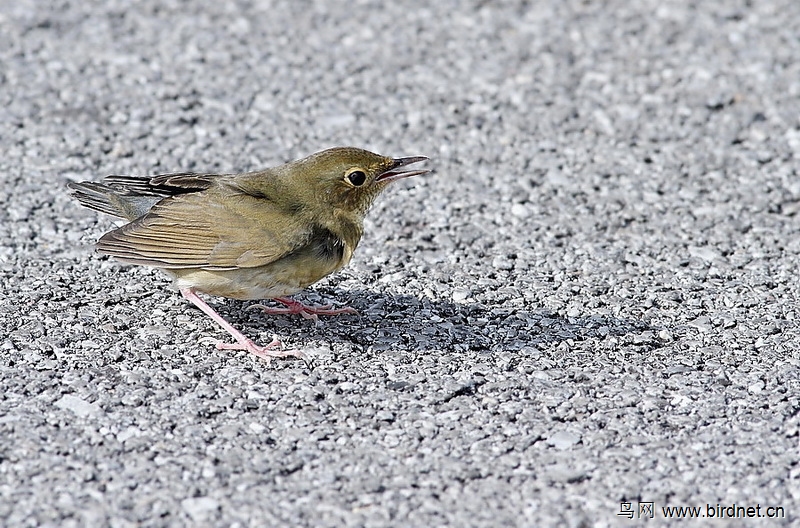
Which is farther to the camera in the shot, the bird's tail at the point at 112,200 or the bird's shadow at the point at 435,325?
the bird's tail at the point at 112,200

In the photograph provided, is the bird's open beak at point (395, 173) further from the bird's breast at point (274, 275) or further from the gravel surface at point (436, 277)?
the gravel surface at point (436, 277)

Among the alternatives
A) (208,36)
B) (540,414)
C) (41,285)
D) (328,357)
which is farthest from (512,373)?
(208,36)

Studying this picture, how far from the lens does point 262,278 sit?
18.5 ft

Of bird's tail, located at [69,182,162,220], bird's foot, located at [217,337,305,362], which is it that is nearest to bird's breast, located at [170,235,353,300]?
bird's foot, located at [217,337,305,362]

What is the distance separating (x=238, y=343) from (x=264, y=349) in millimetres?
156

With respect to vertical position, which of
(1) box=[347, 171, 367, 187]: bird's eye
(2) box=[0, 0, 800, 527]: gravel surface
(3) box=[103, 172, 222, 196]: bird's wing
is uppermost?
(1) box=[347, 171, 367, 187]: bird's eye

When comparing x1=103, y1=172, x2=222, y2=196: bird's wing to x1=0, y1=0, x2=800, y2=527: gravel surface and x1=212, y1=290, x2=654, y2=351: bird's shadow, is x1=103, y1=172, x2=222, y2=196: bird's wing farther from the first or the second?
x1=212, y1=290, x2=654, y2=351: bird's shadow

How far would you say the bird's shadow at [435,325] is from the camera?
5.85m

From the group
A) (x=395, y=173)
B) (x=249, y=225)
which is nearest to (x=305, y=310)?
(x=249, y=225)

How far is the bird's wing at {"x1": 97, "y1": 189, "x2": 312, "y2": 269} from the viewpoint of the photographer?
5633 millimetres

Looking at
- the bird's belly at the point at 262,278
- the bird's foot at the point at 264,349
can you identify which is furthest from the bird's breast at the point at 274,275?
the bird's foot at the point at 264,349

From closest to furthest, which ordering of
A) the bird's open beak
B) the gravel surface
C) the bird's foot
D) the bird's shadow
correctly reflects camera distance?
the gravel surface
the bird's foot
the bird's shadow
the bird's open beak

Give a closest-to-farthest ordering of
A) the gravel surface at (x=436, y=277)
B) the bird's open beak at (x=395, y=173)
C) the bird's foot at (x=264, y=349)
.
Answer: the gravel surface at (x=436, y=277)
the bird's foot at (x=264, y=349)
the bird's open beak at (x=395, y=173)

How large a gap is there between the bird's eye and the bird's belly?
1.52ft
